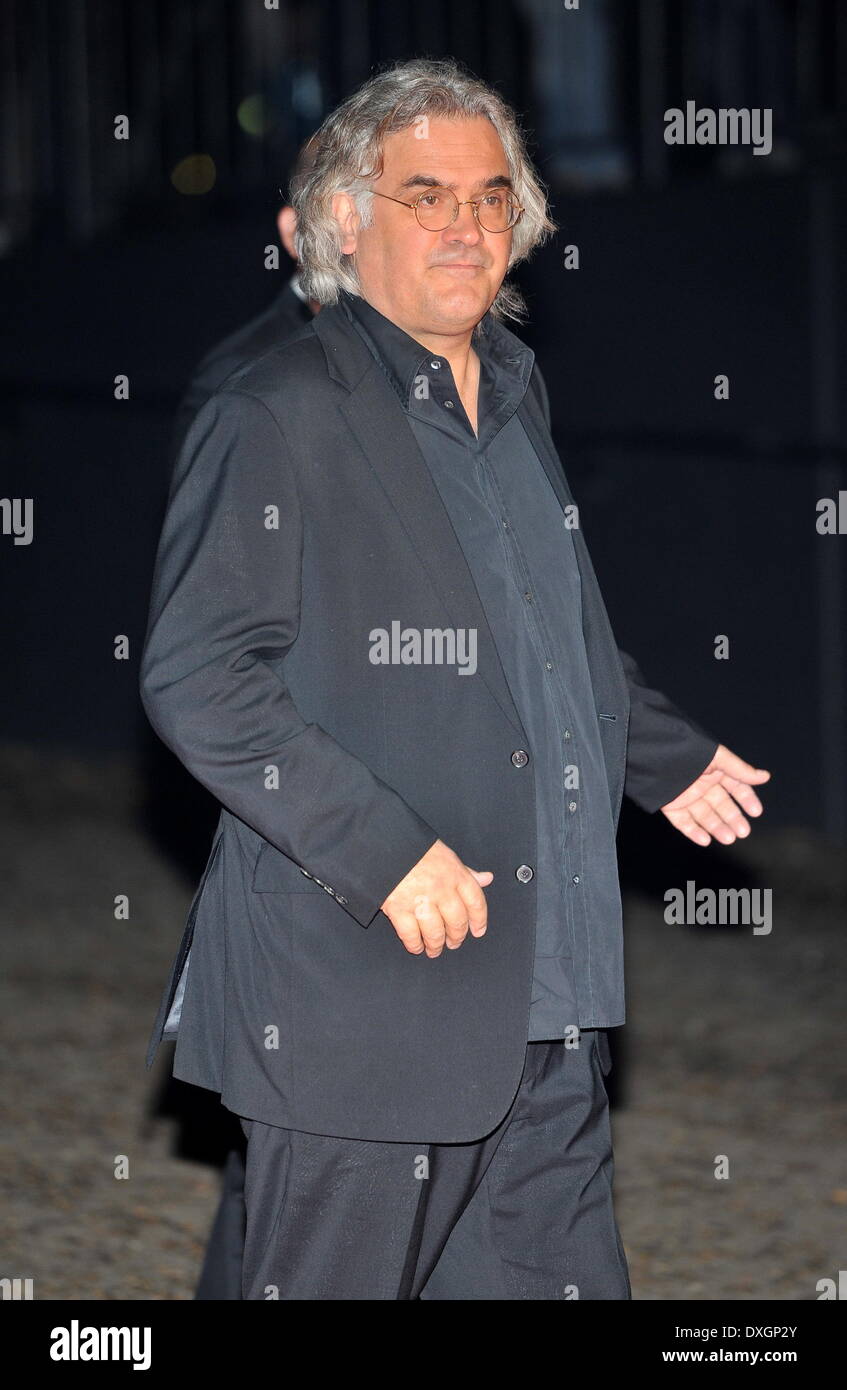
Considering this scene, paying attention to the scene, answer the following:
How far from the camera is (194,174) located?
10992 mm

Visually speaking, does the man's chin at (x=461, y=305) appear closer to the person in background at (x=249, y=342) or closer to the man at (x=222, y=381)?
the man at (x=222, y=381)

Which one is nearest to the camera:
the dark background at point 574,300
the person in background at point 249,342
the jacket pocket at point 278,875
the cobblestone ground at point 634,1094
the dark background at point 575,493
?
the jacket pocket at point 278,875

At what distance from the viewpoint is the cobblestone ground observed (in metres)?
4.78

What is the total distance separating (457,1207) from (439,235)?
1.42 meters

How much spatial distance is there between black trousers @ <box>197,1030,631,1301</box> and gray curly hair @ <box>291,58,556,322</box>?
4.03 feet

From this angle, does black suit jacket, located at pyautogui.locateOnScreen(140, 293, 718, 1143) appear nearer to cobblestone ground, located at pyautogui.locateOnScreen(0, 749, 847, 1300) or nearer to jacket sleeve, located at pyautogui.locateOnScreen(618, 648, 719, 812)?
jacket sleeve, located at pyautogui.locateOnScreen(618, 648, 719, 812)

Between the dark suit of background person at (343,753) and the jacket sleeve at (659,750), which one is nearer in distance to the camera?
the dark suit of background person at (343,753)

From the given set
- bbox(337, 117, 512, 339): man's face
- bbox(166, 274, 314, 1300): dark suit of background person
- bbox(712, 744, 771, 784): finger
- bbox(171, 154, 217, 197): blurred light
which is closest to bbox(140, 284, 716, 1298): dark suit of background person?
bbox(337, 117, 512, 339): man's face

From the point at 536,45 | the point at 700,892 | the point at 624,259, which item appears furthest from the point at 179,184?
the point at 700,892

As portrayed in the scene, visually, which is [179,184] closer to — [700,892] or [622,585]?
[622,585]

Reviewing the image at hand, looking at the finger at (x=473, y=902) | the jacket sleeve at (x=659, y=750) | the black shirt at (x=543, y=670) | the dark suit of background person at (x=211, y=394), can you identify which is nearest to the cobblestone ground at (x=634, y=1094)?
the dark suit of background person at (x=211, y=394)

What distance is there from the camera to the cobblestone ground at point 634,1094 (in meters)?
4.78

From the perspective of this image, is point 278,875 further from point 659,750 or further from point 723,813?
point 723,813

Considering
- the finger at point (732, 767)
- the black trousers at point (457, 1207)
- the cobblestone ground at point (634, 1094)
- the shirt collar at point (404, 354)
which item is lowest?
the cobblestone ground at point (634, 1094)
